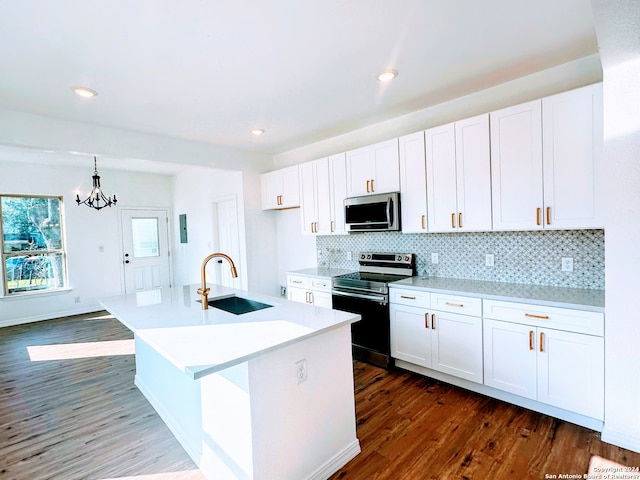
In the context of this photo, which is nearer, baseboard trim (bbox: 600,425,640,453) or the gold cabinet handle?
baseboard trim (bbox: 600,425,640,453)

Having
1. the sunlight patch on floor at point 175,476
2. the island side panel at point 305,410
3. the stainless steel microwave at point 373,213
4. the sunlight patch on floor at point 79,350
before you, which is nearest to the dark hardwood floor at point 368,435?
the sunlight patch on floor at point 175,476

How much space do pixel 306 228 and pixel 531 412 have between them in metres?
2.91

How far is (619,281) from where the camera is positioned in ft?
6.37

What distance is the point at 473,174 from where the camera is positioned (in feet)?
8.93

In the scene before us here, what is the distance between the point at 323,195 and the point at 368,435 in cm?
258

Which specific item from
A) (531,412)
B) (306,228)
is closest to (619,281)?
(531,412)

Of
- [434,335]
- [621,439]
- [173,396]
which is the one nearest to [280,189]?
[434,335]

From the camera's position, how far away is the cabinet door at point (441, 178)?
2.85 meters

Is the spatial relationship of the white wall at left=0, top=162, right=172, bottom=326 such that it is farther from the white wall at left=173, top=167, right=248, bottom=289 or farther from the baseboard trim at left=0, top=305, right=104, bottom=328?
the white wall at left=173, top=167, right=248, bottom=289

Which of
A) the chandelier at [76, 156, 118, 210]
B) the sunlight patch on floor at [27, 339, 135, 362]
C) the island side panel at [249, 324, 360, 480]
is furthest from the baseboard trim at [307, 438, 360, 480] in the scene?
the chandelier at [76, 156, 118, 210]

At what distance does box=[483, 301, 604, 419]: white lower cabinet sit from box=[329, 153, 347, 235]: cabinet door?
6.13 ft

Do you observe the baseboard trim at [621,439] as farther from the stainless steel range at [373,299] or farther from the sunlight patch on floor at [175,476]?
the sunlight patch on floor at [175,476]

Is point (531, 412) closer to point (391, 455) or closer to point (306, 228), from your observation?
point (391, 455)

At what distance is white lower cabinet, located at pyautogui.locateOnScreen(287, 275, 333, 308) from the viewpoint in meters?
3.69
